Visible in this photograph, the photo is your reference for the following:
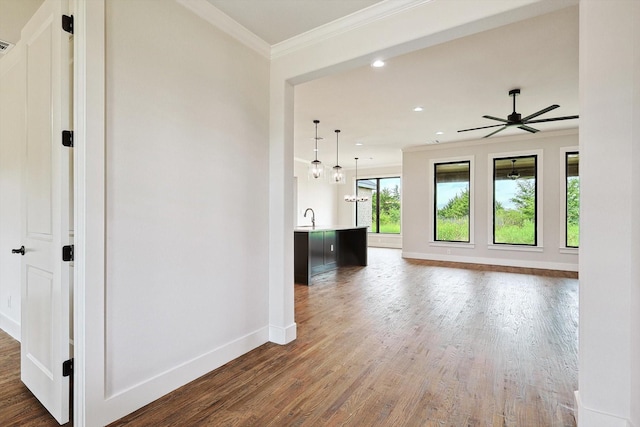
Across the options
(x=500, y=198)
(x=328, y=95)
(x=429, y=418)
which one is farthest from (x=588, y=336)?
(x=500, y=198)

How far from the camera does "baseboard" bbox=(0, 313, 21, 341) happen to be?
298cm

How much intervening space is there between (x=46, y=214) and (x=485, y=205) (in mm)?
7792

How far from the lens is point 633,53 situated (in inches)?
62.1

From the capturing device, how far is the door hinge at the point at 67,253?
1.71 m

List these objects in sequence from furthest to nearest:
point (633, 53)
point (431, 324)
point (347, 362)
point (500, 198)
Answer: point (500, 198)
point (431, 324)
point (347, 362)
point (633, 53)

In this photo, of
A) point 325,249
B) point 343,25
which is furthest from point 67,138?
point 325,249

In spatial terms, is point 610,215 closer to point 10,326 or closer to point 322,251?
point 322,251

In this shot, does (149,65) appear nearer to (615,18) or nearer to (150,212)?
(150,212)

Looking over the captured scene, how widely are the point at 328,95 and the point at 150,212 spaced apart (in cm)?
333

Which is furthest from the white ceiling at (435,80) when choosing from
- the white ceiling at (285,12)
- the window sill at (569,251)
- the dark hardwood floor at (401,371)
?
the dark hardwood floor at (401,371)

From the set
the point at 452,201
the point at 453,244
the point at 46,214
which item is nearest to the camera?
the point at 46,214

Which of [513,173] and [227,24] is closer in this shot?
[227,24]

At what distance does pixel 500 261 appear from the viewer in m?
7.14

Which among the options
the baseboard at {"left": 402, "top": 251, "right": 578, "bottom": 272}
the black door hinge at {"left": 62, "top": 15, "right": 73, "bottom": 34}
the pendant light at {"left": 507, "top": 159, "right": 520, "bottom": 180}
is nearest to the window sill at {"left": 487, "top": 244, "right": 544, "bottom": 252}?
the baseboard at {"left": 402, "top": 251, "right": 578, "bottom": 272}
